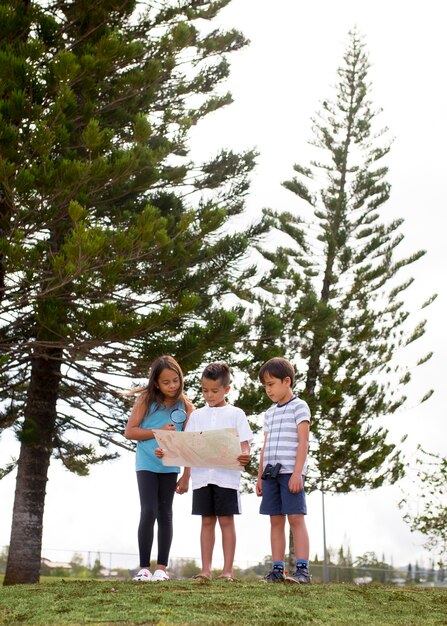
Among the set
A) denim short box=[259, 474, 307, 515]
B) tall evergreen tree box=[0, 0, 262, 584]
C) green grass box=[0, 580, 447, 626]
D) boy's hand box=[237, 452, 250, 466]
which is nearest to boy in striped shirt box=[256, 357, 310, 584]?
denim short box=[259, 474, 307, 515]

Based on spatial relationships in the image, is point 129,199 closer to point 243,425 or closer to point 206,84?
point 206,84

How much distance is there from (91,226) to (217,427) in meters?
4.61

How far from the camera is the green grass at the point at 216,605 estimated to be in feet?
12.8

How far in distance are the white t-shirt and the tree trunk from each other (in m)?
5.85

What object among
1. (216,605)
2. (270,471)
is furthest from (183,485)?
(216,605)

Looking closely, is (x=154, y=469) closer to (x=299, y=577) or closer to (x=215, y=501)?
(x=215, y=501)

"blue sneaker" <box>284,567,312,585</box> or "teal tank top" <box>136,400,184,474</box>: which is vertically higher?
"teal tank top" <box>136,400,184,474</box>

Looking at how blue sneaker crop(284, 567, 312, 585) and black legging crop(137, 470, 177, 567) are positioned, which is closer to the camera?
blue sneaker crop(284, 567, 312, 585)

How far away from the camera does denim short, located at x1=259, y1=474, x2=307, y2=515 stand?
5.07 meters

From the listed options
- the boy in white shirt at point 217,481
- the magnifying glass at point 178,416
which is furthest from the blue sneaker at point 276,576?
the magnifying glass at point 178,416

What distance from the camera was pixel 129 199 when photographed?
41.2 ft

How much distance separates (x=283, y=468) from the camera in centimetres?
511

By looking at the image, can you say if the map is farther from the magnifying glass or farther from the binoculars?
the magnifying glass

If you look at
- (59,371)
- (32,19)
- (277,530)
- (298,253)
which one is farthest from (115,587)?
(298,253)
